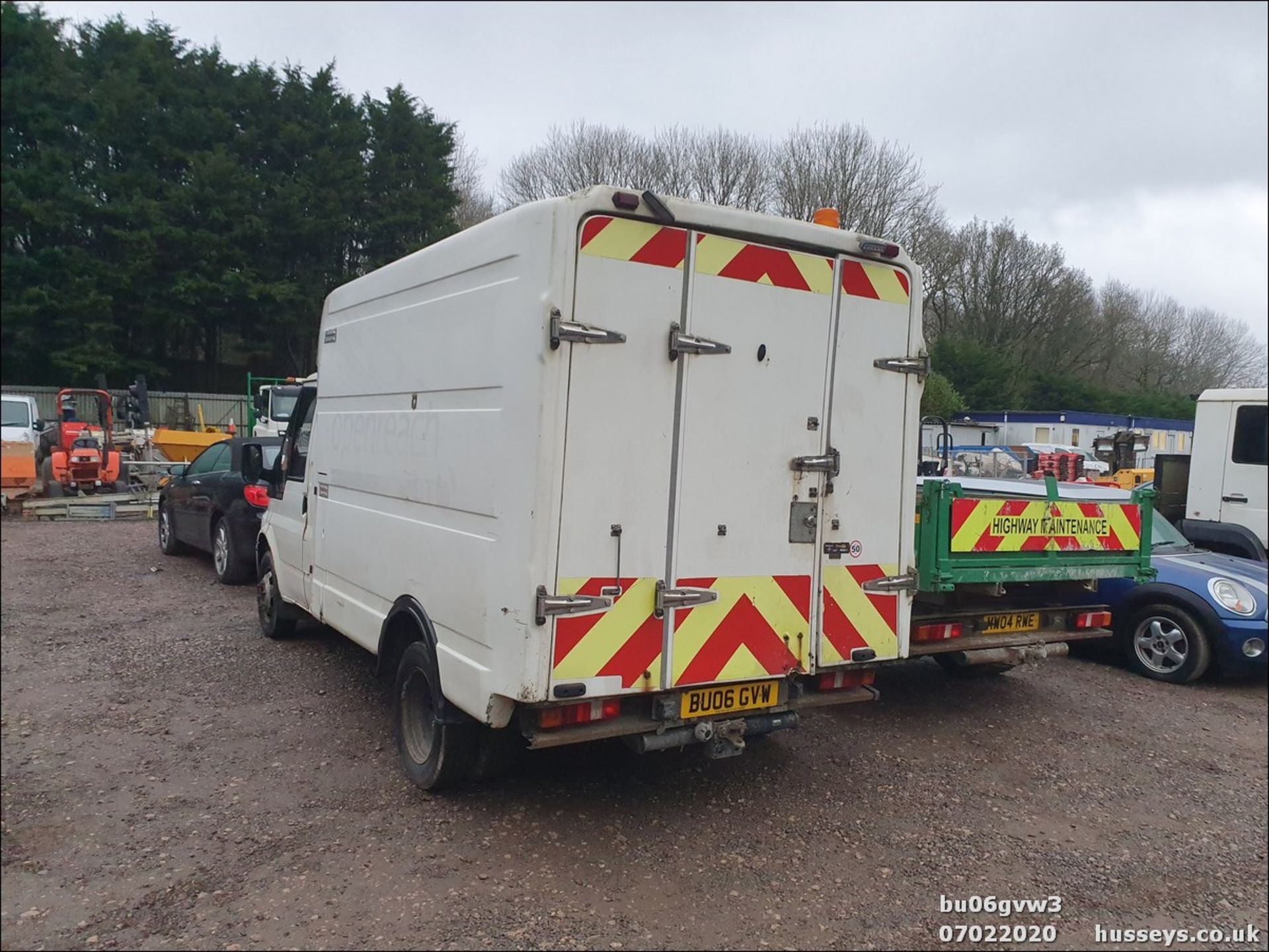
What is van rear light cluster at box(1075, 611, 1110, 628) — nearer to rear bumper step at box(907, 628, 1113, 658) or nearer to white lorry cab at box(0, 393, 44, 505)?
rear bumper step at box(907, 628, 1113, 658)

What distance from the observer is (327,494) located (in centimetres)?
548

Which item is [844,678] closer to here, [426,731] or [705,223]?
[426,731]

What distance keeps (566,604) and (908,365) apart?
2.13m

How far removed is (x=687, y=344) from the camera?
3.65 m

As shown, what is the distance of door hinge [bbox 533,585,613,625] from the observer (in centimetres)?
337

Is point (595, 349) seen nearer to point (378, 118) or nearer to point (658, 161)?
point (378, 118)

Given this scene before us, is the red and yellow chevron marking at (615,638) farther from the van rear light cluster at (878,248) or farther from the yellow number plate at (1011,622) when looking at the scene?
the yellow number plate at (1011,622)

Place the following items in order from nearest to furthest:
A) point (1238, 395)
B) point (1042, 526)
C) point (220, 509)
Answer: point (1042, 526), point (1238, 395), point (220, 509)

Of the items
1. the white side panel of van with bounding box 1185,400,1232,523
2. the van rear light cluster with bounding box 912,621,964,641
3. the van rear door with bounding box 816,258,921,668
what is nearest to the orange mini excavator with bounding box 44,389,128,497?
the van rear light cluster with bounding box 912,621,964,641

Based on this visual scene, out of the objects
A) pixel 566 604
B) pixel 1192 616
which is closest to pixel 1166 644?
pixel 1192 616

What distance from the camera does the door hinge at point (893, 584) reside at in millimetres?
4227

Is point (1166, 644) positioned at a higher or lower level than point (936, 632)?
lower

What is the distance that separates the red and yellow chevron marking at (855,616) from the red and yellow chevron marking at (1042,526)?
3.23 ft

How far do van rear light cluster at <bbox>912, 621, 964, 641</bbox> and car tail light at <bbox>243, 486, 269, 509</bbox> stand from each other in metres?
5.95
